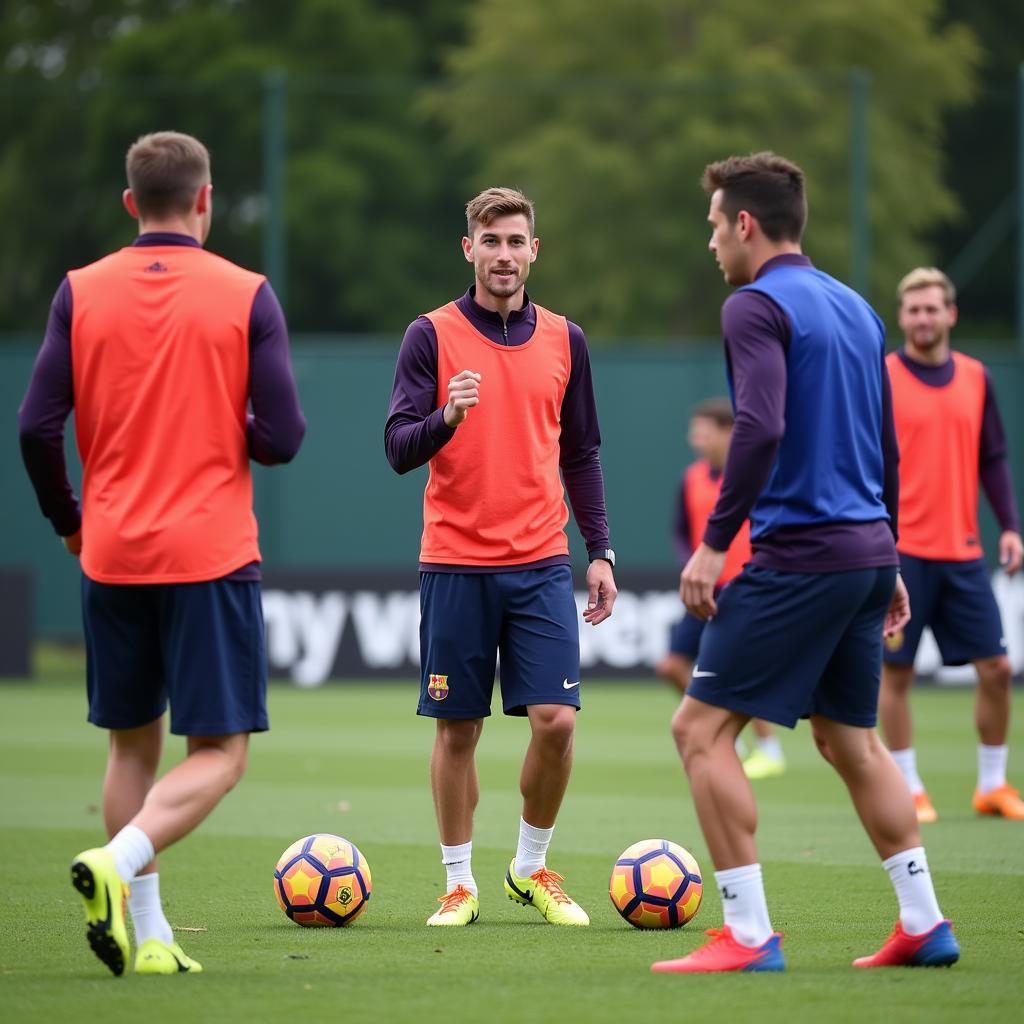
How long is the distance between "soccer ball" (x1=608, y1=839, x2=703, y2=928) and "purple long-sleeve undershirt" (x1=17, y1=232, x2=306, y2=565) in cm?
201

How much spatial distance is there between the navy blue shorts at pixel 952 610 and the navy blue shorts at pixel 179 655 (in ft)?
16.1

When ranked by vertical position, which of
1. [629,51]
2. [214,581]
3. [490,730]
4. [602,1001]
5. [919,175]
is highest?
[629,51]

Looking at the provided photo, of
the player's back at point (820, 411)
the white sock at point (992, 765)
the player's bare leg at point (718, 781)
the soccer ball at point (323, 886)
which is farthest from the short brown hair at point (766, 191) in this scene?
the white sock at point (992, 765)

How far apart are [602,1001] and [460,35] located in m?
33.5

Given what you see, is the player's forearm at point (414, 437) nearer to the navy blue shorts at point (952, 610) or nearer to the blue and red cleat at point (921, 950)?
the blue and red cleat at point (921, 950)

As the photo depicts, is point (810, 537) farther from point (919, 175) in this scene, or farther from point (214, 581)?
point (919, 175)

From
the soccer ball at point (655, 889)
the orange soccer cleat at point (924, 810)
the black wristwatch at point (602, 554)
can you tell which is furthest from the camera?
the orange soccer cleat at point (924, 810)

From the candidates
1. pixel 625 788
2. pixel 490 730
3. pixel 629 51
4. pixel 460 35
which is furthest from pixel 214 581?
pixel 460 35

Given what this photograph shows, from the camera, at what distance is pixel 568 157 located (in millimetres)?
30031

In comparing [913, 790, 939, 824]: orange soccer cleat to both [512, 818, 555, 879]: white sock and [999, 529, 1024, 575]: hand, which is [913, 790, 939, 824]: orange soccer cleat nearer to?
[999, 529, 1024, 575]: hand

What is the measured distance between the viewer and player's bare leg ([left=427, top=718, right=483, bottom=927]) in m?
6.64

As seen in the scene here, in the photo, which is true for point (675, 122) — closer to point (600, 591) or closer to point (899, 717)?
point (899, 717)

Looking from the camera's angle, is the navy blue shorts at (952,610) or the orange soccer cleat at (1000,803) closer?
the navy blue shorts at (952,610)

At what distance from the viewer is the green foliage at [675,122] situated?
27484 millimetres
